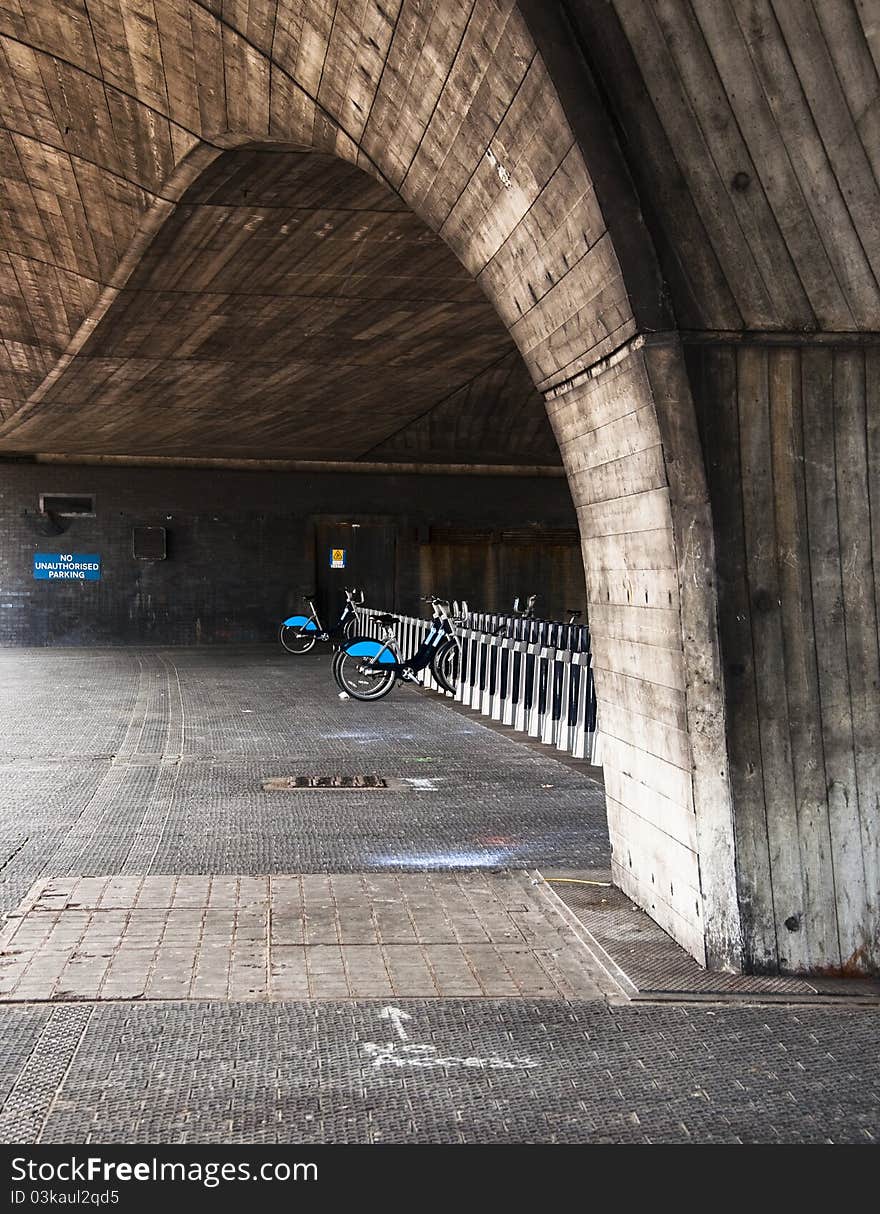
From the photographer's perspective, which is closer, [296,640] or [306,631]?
[306,631]

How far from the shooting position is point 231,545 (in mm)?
24875

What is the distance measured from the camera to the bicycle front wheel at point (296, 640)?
22.6 metres

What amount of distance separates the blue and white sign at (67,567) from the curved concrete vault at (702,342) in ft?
64.5

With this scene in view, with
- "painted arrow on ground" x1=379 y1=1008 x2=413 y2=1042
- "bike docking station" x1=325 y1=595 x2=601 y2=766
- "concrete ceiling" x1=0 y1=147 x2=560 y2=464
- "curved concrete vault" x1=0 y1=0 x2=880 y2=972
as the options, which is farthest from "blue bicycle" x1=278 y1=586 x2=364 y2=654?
"painted arrow on ground" x1=379 y1=1008 x2=413 y2=1042

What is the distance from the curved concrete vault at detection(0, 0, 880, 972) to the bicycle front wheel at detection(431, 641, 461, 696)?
32.3 feet

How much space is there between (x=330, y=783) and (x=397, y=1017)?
4.78m

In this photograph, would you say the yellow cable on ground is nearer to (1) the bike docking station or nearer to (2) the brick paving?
(2) the brick paving

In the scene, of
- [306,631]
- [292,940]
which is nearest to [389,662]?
[306,631]

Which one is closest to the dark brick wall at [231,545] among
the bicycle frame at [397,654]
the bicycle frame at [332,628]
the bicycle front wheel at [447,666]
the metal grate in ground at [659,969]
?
the bicycle frame at [332,628]

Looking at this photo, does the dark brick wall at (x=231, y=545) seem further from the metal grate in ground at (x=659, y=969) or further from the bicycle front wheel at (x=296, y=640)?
the metal grate in ground at (x=659, y=969)

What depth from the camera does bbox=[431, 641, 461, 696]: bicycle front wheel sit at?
15492 mm

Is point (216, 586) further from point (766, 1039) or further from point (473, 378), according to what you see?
point (766, 1039)

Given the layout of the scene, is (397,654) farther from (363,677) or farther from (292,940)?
(292,940)
